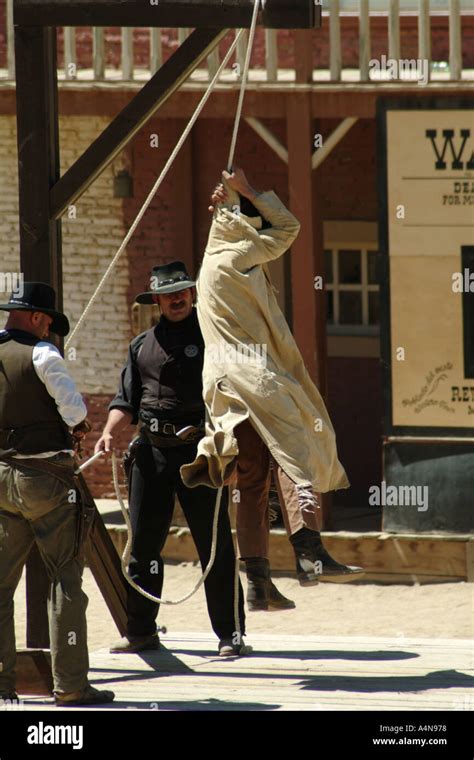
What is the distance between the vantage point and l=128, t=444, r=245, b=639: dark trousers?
9.38m

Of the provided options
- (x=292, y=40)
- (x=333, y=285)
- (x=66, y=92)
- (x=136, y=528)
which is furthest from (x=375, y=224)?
(x=136, y=528)

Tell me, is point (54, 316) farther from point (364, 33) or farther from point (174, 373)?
point (364, 33)

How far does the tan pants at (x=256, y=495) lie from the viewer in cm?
860

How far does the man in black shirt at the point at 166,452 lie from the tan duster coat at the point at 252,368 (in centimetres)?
52

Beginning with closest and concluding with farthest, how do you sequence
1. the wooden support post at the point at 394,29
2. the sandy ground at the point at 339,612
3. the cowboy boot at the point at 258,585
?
1. the cowboy boot at the point at 258,585
2. the sandy ground at the point at 339,612
3. the wooden support post at the point at 394,29

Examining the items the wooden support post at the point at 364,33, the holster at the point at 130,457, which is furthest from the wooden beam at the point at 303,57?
the holster at the point at 130,457

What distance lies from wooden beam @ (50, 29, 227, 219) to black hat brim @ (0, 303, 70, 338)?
73 cm

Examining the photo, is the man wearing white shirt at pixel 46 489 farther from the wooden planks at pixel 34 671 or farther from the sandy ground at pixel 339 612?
the sandy ground at pixel 339 612

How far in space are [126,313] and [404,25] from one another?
10.6 feet

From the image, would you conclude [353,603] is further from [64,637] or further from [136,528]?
[64,637]

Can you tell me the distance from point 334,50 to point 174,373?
184 inches

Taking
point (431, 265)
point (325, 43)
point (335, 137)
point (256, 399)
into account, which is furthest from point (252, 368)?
point (325, 43)
